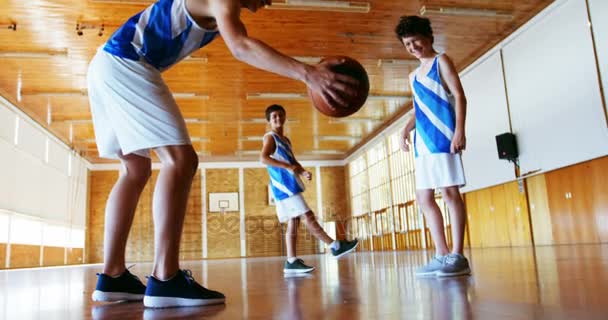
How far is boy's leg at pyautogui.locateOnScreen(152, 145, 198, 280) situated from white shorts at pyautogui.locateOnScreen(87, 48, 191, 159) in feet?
0.19

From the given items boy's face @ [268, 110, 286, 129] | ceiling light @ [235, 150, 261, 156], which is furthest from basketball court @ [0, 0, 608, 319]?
ceiling light @ [235, 150, 261, 156]

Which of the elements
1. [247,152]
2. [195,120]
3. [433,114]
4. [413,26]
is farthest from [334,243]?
[247,152]

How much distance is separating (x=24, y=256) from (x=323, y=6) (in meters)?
10.8

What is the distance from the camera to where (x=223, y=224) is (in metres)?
20.7

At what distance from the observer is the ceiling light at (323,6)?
7855mm

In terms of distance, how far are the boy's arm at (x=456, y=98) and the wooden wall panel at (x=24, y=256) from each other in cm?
1280

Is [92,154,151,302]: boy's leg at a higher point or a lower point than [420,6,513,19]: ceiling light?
lower

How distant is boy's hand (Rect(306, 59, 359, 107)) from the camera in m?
1.47

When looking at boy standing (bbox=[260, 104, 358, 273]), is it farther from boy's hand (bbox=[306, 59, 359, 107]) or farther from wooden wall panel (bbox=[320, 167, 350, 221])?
wooden wall panel (bbox=[320, 167, 350, 221])

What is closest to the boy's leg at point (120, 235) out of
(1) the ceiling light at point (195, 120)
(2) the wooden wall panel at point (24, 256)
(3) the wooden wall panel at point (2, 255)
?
(3) the wooden wall panel at point (2, 255)

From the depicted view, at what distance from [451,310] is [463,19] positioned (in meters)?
8.48

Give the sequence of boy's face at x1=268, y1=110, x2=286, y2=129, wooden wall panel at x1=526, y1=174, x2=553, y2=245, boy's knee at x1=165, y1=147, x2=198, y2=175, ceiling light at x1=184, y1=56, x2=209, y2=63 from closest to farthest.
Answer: boy's knee at x1=165, y1=147, x2=198, y2=175 → boy's face at x1=268, y1=110, x2=286, y2=129 → wooden wall panel at x1=526, y1=174, x2=553, y2=245 → ceiling light at x1=184, y1=56, x2=209, y2=63

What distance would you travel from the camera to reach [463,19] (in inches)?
344

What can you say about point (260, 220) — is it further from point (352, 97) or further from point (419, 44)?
point (352, 97)
